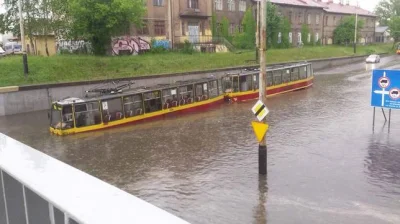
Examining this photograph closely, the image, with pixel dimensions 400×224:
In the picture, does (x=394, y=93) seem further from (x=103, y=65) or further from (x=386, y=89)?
(x=103, y=65)

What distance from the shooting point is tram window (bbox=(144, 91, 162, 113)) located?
2597 centimetres

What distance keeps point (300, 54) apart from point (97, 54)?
32.4m

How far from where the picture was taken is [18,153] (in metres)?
3.82

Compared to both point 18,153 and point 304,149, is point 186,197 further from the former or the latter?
point 18,153

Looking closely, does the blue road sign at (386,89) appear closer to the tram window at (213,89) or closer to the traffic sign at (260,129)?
the traffic sign at (260,129)

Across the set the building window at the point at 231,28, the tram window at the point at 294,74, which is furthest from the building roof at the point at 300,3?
the tram window at the point at 294,74

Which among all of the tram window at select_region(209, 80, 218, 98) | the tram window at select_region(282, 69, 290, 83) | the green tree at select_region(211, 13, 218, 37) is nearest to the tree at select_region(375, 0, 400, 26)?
the green tree at select_region(211, 13, 218, 37)

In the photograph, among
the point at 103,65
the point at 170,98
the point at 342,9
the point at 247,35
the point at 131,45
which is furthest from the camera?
the point at 342,9

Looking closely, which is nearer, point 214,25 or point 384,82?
point 384,82

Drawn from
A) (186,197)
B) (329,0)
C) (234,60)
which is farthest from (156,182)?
(329,0)

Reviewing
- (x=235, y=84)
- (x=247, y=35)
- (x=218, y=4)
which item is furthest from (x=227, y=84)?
(x=247, y=35)

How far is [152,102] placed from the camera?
2645cm

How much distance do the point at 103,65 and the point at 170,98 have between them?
13146 mm

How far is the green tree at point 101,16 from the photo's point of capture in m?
39.0
